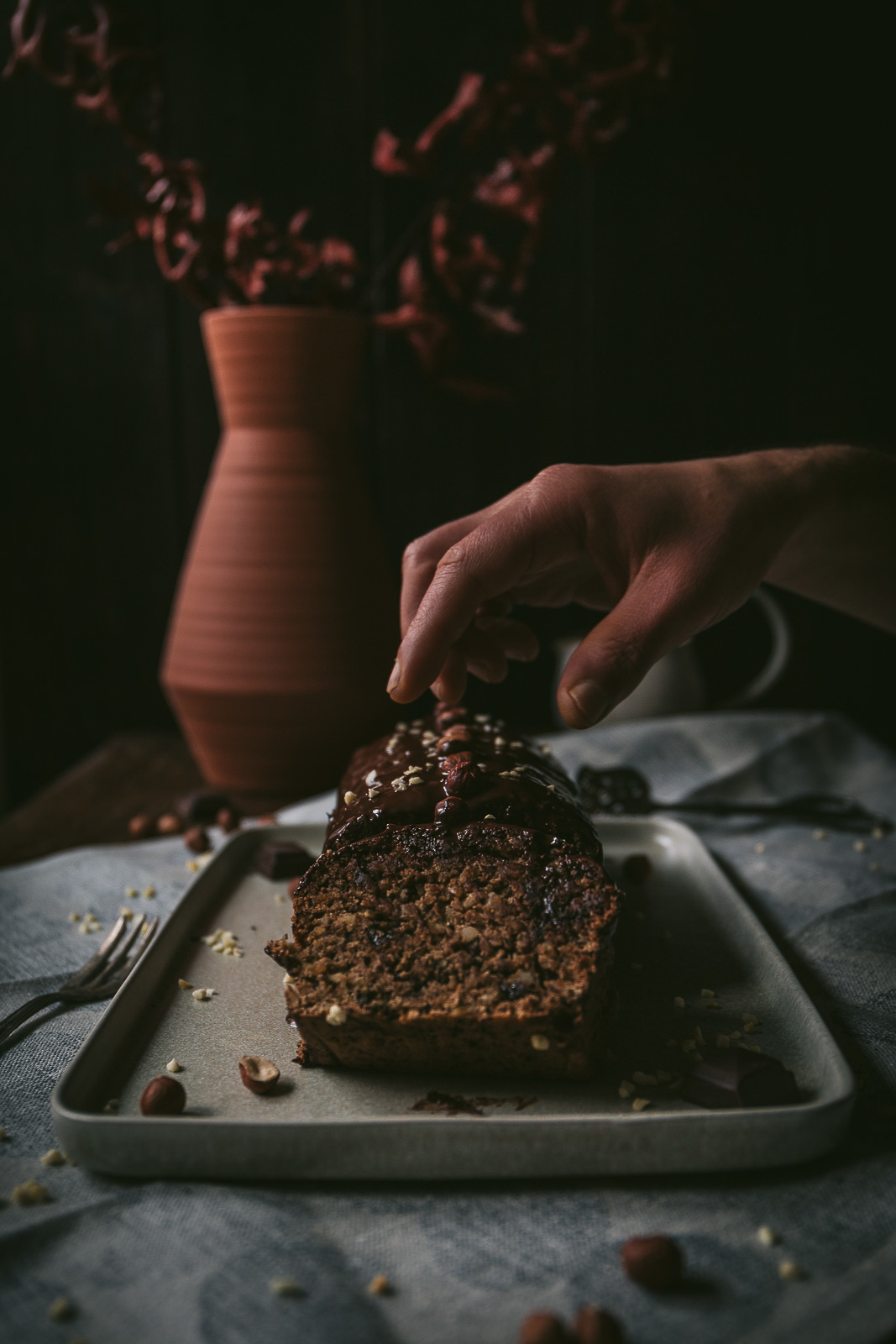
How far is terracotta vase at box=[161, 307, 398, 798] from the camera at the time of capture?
90.0 inches

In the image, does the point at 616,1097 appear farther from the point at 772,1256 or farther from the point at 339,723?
the point at 339,723

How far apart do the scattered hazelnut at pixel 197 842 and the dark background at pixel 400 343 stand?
150 cm

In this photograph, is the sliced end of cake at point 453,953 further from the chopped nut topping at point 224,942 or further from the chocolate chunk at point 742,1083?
the chopped nut topping at point 224,942

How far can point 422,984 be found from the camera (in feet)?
4.12

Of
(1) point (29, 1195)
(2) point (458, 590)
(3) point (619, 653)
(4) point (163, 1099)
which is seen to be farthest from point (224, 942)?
(3) point (619, 653)

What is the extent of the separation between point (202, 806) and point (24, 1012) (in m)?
0.94

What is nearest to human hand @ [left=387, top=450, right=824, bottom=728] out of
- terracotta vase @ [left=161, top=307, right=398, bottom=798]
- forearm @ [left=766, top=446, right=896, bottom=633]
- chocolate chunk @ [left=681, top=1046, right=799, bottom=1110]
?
forearm @ [left=766, top=446, right=896, bottom=633]

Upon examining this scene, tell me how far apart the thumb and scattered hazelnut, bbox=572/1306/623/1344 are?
681 millimetres

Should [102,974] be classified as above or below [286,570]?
below

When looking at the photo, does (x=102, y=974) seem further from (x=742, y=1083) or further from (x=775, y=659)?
(x=775, y=659)

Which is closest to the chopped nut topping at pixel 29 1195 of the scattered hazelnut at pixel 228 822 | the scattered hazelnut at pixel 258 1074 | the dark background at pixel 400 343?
the scattered hazelnut at pixel 258 1074

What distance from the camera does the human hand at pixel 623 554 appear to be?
4.42ft

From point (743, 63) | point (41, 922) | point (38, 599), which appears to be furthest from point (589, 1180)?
point (743, 63)

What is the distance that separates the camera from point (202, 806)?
7.50 ft
